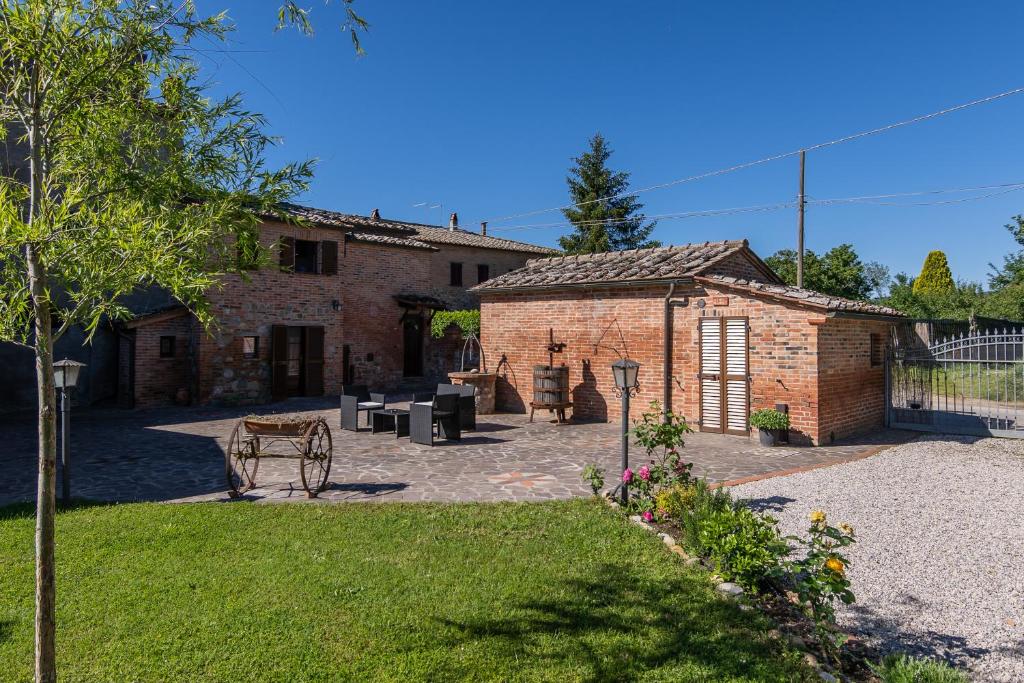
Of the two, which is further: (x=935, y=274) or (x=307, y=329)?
(x=935, y=274)

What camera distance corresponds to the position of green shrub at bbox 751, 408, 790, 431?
34.2ft

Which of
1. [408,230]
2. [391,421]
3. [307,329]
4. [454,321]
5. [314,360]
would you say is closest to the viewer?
[391,421]

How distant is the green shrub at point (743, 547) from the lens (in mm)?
4316

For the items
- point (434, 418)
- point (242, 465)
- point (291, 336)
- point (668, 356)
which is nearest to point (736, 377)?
point (668, 356)

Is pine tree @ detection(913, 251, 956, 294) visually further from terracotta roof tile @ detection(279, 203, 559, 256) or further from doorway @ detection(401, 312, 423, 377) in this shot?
doorway @ detection(401, 312, 423, 377)

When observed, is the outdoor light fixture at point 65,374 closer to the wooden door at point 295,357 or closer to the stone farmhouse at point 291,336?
the stone farmhouse at point 291,336

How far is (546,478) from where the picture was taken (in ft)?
26.4

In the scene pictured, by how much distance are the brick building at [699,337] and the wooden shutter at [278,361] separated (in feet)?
21.8

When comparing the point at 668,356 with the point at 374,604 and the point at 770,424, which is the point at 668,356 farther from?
the point at 374,604

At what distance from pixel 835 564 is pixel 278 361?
16.9 meters

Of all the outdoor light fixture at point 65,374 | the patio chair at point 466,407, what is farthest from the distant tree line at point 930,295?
the outdoor light fixture at point 65,374

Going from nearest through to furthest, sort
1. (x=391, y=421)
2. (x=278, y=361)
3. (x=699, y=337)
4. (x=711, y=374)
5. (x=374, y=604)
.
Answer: (x=374, y=604) → (x=711, y=374) → (x=699, y=337) → (x=391, y=421) → (x=278, y=361)

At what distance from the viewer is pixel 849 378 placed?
37.3 ft

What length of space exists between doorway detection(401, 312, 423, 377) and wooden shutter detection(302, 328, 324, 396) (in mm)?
3779
